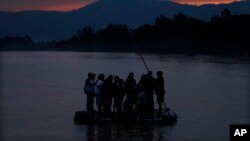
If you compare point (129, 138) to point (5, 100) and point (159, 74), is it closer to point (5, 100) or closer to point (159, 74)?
point (159, 74)

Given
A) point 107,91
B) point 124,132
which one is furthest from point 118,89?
point 124,132

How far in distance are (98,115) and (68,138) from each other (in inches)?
97.7

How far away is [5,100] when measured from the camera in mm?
29172

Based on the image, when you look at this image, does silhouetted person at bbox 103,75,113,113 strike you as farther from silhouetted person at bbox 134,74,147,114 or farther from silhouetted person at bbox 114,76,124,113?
silhouetted person at bbox 134,74,147,114

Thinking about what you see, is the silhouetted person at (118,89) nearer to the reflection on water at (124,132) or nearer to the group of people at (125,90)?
the group of people at (125,90)

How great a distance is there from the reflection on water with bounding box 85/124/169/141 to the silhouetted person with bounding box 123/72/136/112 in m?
0.88

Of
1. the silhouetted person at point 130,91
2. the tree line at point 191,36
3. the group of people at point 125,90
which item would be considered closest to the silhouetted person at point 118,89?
the group of people at point 125,90

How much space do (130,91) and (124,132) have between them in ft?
6.57

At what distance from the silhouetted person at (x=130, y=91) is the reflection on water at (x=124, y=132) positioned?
2.88 feet

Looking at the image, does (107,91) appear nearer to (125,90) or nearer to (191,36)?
(125,90)

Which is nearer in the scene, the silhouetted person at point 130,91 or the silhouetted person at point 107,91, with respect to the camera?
the silhouetted person at point 107,91

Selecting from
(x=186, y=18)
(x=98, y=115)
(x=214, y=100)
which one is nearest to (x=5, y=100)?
(x=214, y=100)

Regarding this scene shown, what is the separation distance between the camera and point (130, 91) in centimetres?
1942

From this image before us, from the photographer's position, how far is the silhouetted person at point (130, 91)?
19.3 m
